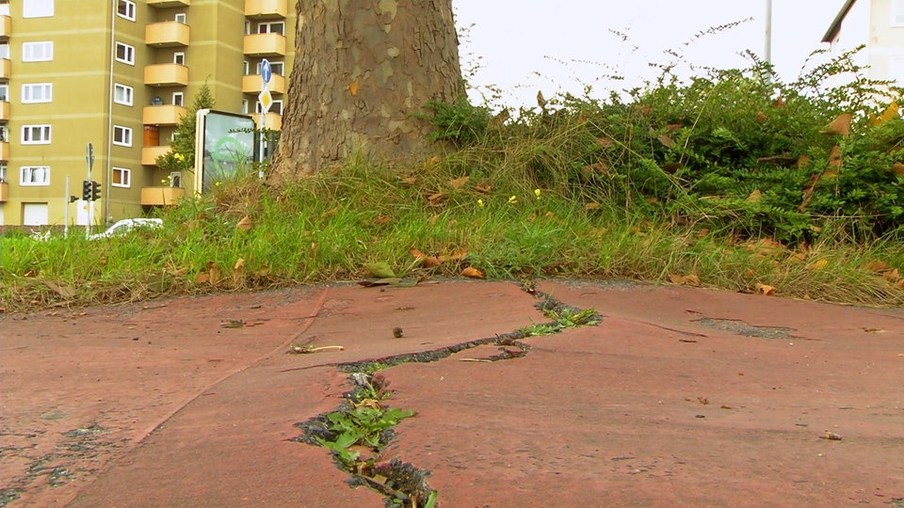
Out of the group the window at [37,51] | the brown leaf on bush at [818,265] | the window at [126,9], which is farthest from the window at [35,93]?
the brown leaf on bush at [818,265]

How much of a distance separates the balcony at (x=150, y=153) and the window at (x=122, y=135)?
0.83 meters

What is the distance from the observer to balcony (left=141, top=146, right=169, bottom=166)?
41.6 meters

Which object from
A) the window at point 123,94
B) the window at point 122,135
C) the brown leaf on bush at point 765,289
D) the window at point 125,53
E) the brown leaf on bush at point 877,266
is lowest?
the brown leaf on bush at point 765,289

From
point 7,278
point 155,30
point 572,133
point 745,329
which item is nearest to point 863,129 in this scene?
point 572,133

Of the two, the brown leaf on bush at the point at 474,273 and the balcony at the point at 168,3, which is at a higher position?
the balcony at the point at 168,3

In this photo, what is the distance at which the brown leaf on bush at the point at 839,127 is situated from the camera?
4141mm

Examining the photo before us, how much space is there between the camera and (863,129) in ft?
14.2

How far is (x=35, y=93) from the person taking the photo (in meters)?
42.3

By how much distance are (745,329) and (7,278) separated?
3044 mm

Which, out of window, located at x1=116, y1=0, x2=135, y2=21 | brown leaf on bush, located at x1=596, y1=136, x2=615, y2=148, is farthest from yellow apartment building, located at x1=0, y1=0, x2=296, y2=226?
brown leaf on bush, located at x1=596, y1=136, x2=615, y2=148

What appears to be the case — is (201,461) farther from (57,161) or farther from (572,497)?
(57,161)

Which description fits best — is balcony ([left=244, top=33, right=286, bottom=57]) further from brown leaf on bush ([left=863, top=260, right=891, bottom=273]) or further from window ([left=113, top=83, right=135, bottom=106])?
brown leaf on bush ([left=863, top=260, right=891, bottom=273])

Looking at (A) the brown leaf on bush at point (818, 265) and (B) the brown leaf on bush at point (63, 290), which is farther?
(A) the brown leaf on bush at point (818, 265)

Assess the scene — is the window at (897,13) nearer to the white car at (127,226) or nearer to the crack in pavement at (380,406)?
the white car at (127,226)
